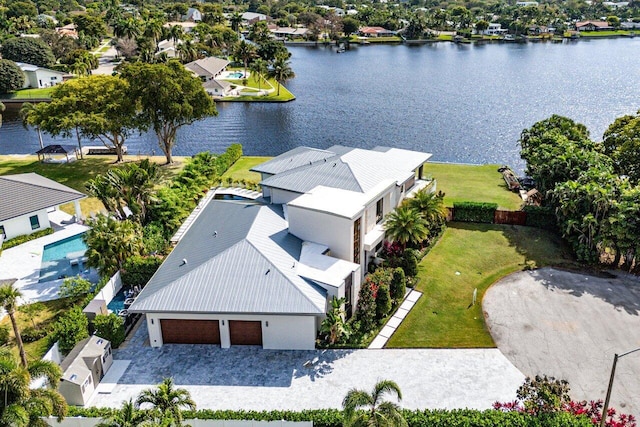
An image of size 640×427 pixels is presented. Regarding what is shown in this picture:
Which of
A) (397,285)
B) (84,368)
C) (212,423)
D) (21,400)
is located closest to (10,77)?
(84,368)

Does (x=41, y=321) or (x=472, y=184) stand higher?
(x=472, y=184)

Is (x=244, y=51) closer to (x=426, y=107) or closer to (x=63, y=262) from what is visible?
(x=426, y=107)

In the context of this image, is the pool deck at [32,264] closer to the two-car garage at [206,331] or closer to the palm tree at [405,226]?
the two-car garage at [206,331]

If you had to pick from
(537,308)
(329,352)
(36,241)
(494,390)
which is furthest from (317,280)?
(36,241)

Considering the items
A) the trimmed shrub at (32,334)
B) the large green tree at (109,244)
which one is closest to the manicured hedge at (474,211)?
the large green tree at (109,244)

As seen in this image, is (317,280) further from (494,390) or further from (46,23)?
(46,23)

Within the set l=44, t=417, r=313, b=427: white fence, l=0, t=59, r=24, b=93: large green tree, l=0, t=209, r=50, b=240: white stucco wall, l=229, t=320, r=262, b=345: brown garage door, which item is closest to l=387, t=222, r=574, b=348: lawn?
l=229, t=320, r=262, b=345: brown garage door

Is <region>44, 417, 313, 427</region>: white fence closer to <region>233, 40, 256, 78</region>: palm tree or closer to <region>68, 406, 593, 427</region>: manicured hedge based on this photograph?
<region>68, 406, 593, 427</region>: manicured hedge
